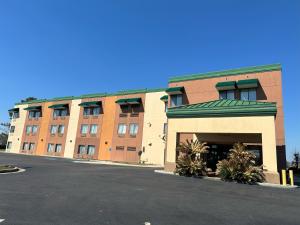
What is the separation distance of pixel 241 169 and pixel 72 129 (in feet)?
127

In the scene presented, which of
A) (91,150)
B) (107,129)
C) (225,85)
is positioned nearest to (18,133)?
(91,150)

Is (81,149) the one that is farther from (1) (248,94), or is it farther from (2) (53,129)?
(1) (248,94)

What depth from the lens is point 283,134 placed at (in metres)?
24.5

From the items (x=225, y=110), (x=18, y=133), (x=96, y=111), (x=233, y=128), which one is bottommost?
(x=233, y=128)

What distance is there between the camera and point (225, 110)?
2050cm

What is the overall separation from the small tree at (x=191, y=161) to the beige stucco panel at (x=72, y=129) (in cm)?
3227

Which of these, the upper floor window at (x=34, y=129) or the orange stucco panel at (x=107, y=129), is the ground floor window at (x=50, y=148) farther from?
the orange stucco panel at (x=107, y=129)

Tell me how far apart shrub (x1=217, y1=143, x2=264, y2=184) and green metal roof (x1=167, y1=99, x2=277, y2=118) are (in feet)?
10.6


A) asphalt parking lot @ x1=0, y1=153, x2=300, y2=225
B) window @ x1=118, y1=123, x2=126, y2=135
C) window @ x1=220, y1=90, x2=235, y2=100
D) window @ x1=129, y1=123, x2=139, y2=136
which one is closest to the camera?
asphalt parking lot @ x1=0, y1=153, x2=300, y2=225

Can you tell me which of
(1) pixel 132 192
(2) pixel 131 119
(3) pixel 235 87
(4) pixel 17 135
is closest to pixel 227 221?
(1) pixel 132 192

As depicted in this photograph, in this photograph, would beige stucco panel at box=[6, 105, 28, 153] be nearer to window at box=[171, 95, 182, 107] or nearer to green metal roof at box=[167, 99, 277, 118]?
window at box=[171, 95, 182, 107]

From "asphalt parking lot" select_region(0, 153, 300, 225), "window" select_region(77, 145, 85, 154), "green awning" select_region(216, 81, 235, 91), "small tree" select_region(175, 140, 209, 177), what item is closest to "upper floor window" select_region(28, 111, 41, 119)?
"window" select_region(77, 145, 85, 154)

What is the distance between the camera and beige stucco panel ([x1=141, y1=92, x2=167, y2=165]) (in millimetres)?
37781

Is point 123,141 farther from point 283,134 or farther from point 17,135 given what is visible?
point 17,135
